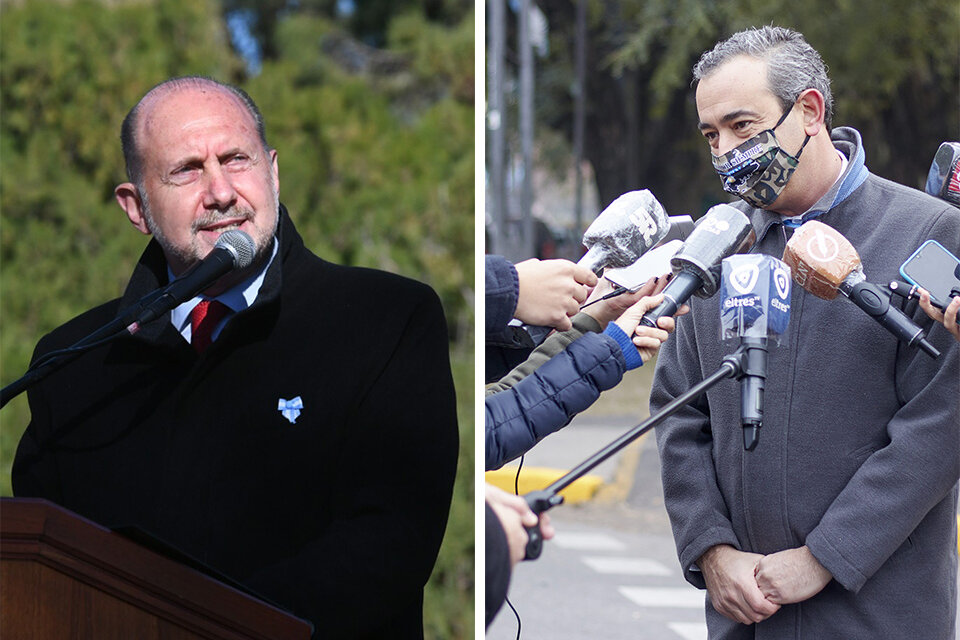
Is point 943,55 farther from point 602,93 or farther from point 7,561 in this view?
point 7,561

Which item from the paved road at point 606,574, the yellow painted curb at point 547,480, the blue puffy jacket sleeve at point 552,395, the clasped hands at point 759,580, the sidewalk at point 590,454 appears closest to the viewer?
the blue puffy jacket sleeve at point 552,395

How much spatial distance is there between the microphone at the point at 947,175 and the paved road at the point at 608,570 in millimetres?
2100

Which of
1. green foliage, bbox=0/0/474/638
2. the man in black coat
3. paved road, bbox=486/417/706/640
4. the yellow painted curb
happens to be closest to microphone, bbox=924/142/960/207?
the man in black coat

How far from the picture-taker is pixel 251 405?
2336 mm

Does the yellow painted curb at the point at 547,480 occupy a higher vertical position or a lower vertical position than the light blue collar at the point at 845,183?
lower

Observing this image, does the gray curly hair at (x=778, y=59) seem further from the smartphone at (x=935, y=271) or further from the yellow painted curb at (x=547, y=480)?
the yellow painted curb at (x=547, y=480)

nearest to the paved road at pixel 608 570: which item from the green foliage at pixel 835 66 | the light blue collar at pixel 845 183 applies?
the light blue collar at pixel 845 183

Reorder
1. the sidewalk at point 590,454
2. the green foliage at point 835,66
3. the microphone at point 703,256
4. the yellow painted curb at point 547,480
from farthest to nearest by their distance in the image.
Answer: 1. the green foliage at point 835,66
2. the sidewalk at point 590,454
3. the yellow painted curb at point 547,480
4. the microphone at point 703,256

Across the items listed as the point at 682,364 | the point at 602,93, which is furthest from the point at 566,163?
the point at 682,364

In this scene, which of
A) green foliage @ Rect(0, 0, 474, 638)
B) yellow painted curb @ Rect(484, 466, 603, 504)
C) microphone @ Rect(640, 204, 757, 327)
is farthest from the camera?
yellow painted curb @ Rect(484, 466, 603, 504)

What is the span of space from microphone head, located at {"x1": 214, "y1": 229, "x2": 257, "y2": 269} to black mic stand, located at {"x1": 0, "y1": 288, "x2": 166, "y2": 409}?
0.49ft

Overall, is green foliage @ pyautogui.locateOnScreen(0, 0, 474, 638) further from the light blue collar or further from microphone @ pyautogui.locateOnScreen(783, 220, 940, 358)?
microphone @ pyautogui.locateOnScreen(783, 220, 940, 358)

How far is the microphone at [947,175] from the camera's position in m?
2.34

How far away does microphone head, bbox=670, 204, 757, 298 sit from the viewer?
2.10 m
